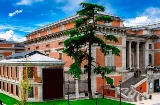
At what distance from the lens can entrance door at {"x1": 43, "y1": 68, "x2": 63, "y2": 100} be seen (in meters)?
26.0

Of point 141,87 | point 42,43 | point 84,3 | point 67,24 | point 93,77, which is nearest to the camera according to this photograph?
point 84,3

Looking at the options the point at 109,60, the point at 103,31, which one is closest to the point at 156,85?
the point at 109,60

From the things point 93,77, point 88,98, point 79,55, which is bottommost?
point 88,98

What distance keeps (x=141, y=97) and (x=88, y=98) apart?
6.60 metres

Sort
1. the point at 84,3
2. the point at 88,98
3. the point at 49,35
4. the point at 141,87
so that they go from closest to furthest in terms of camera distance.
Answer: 1. the point at 84,3
2. the point at 88,98
3. the point at 141,87
4. the point at 49,35

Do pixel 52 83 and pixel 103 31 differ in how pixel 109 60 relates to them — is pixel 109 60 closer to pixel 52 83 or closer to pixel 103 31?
pixel 103 31

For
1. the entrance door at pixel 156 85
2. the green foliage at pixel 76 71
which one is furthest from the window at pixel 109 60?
the green foliage at pixel 76 71

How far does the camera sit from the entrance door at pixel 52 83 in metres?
26.0

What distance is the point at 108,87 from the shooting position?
3030cm

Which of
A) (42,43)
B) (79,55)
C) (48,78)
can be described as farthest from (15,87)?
(42,43)

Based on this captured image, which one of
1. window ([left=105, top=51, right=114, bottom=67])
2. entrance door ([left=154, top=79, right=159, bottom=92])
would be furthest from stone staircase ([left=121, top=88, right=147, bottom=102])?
entrance door ([left=154, top=79, right=159, bottom=92])

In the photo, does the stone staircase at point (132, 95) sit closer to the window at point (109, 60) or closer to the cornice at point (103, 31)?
the window at point (109, 60)

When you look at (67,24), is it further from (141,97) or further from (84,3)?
(141,97)

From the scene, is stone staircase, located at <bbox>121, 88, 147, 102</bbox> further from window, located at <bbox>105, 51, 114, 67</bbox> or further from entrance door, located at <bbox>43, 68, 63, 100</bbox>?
entrance door, located at <bbox>43, 68, 63, 100</bbox>
